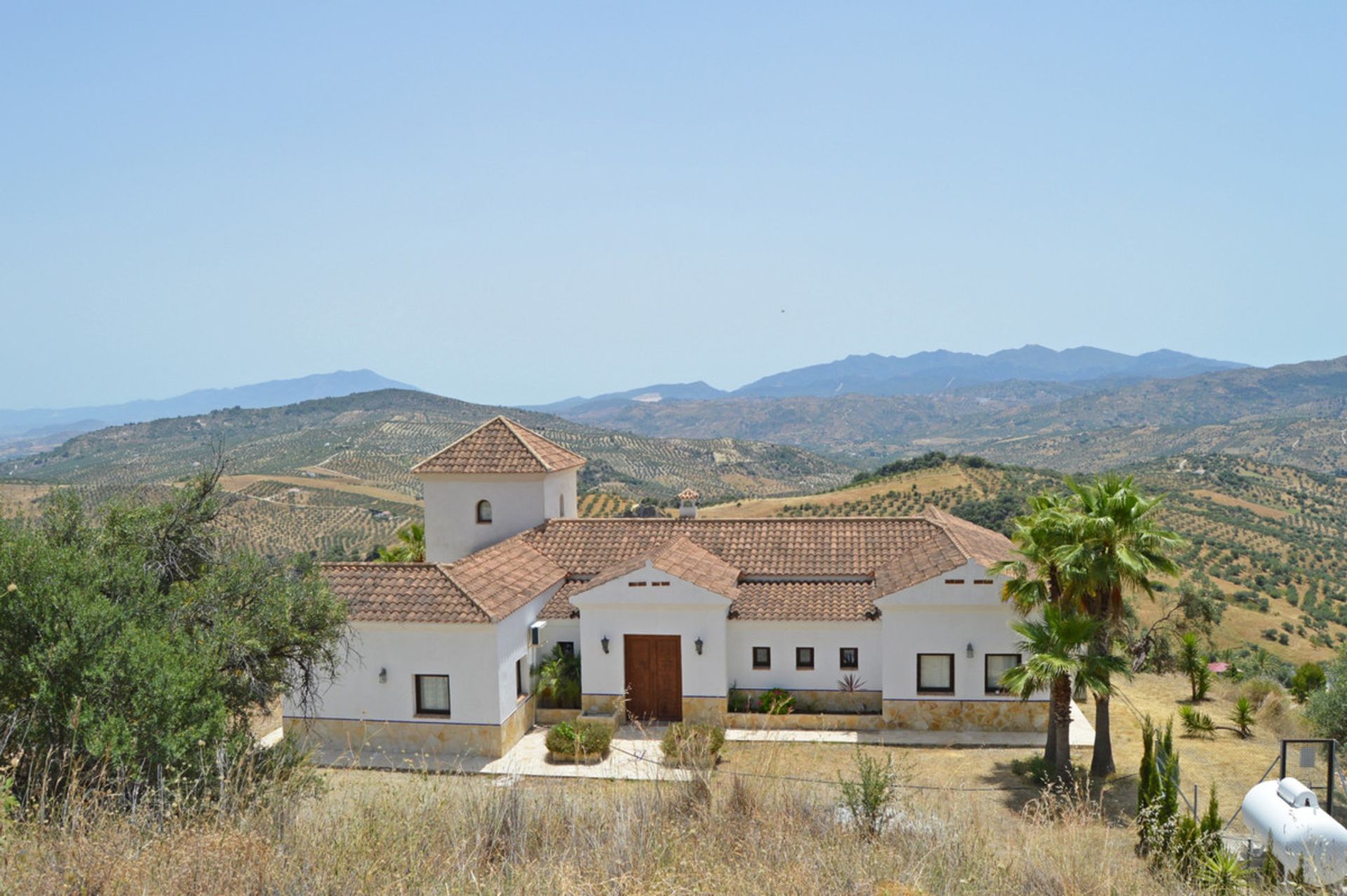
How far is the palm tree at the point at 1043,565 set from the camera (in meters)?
18.4

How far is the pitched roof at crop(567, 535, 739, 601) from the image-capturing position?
2316 cm

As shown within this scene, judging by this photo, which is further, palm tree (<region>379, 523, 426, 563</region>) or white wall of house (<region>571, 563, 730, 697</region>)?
palm tree (<region>379, 523, 426, 563</region>)

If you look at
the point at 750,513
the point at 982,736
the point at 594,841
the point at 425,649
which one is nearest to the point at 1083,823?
the point at 594,841

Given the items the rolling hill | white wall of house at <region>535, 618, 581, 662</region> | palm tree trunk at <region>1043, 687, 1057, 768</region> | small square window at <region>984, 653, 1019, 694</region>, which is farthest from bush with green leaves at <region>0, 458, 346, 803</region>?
the rolling hill

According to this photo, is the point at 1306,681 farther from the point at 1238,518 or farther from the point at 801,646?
the point at 1238,518

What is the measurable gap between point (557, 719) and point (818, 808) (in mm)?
14741

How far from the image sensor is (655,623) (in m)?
23.3

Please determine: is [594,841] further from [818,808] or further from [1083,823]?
[1083,823]

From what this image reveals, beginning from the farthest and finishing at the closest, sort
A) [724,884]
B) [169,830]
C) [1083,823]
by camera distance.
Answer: [1083,823]
[169,830]
[724,884]

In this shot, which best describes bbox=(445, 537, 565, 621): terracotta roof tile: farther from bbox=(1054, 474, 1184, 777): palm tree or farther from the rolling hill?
the rolling hill

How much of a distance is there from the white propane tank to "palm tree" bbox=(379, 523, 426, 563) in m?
24.9

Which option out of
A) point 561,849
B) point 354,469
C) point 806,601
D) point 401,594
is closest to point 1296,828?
point 561,849

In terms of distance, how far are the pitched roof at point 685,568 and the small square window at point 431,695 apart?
4.11m

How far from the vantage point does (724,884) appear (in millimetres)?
7426
